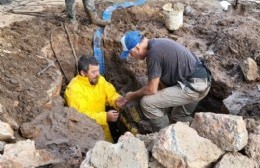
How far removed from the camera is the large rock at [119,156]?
134 inches

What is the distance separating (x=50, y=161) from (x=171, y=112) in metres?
3.18

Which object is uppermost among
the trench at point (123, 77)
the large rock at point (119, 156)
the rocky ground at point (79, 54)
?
the large rock at point (119, 156)

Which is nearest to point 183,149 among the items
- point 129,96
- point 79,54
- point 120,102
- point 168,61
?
point 168,61

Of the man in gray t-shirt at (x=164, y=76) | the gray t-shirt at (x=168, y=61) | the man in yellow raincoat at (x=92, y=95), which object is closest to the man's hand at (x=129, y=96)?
the man in gray t-shirt at (x=164, y=76)

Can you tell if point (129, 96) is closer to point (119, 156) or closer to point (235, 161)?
point (119, 156)

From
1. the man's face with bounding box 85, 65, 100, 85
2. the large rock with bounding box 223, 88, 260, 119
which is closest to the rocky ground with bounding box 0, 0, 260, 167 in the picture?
the large rock with bounding box 223, 88, 260, 119

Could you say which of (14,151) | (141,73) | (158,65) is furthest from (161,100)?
(14,151)

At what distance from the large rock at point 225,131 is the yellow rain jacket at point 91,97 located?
8.14ft

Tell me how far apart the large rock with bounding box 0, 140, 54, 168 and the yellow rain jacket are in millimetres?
2003

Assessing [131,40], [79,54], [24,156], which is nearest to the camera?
[24,156]

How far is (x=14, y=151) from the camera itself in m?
3.75

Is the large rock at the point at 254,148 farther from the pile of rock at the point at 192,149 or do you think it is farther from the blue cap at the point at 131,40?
the blue cap at the point at 131,40

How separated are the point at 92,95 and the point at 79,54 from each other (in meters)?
1.24

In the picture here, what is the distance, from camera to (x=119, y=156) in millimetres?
3436
